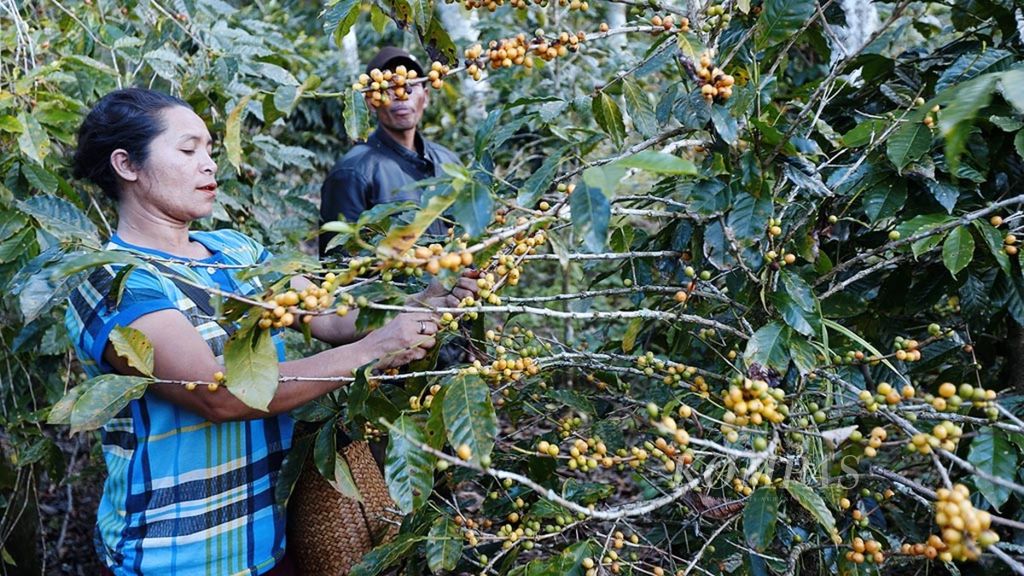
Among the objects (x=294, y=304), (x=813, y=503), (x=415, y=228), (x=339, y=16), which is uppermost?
(x=339, y=16)

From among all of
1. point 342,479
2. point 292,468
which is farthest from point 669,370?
point 292,468

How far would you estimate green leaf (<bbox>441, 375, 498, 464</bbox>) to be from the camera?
1181mm

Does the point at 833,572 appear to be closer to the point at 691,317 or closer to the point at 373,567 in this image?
the point at 691,317

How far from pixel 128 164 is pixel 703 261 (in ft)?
3.87

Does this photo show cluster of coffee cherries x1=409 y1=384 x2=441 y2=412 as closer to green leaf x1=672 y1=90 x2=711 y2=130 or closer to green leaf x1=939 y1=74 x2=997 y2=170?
green leaf x1=672 y1=90 x2=711 y2=130

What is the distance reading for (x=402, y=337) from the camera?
143 cm

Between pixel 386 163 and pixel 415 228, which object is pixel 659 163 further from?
pixel 386 163

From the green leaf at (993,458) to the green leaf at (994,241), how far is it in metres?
0.30

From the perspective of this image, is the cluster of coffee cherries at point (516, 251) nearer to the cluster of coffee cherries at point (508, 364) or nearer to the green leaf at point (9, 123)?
the cluster of coffee cherries at point (508, 364)

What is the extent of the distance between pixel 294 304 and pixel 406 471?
31 centimetres

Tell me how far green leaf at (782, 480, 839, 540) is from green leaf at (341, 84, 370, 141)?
0.91 meters

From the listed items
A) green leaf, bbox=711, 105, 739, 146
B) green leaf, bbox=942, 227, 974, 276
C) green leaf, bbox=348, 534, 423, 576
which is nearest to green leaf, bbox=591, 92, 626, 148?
green leaf, bbox=711, 105, 739, 146

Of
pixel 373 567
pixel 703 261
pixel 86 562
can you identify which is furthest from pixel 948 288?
pixel 86 562

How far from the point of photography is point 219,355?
1584 millimetres
